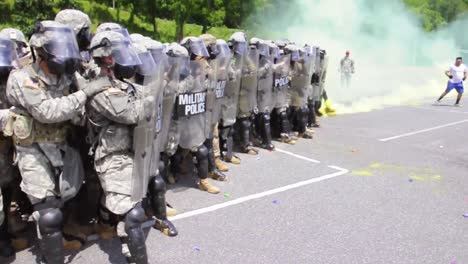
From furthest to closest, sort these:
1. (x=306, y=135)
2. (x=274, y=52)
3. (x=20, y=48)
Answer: (x=306, y=135)
(x=274, y=52)
(x=20, y=48)

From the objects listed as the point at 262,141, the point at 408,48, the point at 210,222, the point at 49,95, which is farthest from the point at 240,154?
the point at 408,48

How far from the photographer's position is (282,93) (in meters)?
7.69

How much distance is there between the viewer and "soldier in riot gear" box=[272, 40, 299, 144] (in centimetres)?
750

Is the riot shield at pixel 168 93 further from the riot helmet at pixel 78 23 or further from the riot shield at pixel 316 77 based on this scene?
the riot shield at pixel 316 77

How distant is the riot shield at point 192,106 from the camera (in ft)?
15.9

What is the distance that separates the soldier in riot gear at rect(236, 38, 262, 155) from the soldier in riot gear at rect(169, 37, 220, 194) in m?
1.58

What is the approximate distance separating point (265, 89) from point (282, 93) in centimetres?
63

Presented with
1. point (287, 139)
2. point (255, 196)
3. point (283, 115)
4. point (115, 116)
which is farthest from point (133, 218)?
point (287, 139)

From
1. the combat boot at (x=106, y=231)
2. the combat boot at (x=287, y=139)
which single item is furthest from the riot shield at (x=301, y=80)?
the combat boot at (x=106, y=231)

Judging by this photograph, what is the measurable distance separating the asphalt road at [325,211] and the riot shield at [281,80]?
80 cm

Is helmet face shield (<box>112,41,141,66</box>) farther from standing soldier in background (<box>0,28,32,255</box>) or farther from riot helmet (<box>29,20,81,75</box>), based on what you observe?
standing soldier in background (<box>0,28,32,255</box>)

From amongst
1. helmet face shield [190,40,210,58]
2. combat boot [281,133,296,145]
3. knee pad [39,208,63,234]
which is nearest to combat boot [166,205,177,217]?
knee pad [39,208,63,234]

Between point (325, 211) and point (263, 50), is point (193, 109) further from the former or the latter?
point (263, 50)

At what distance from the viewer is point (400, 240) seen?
167 inches
